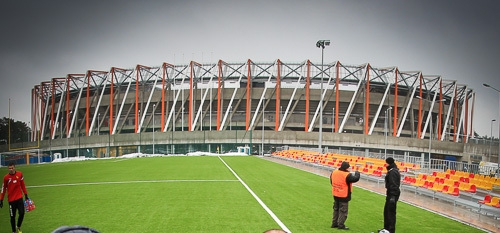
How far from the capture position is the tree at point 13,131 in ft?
320

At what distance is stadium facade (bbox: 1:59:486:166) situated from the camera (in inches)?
2928

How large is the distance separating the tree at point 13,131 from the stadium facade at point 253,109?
1531cm

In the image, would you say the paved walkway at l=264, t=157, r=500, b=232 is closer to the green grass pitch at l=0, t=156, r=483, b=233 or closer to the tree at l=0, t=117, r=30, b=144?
the green grass pitch at l=0, t=156, r=483, b=233

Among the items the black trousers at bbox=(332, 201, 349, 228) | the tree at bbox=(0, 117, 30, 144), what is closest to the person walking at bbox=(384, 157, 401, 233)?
the black trousers at bbox=(332, 201, 349, 228)

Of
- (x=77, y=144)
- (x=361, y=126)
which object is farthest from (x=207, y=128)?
(x=361, y=126)

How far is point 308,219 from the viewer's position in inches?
441

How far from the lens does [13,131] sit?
105 m

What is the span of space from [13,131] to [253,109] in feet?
225

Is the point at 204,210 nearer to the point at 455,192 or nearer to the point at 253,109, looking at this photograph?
the point at 455,192

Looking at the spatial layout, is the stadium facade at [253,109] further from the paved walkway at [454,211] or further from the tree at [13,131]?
the paved walkway at [454,211]

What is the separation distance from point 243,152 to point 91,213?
56907 mm

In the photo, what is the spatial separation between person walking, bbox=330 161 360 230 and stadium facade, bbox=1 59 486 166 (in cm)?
6211

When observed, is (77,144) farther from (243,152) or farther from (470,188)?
(470,188)

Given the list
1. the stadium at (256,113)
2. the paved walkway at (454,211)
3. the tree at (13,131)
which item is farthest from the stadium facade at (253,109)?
the paved walkway at (454,211)
